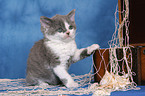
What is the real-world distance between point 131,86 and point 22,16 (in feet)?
4.26

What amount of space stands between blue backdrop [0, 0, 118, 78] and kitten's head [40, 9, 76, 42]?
0.57m

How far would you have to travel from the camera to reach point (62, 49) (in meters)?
1.61

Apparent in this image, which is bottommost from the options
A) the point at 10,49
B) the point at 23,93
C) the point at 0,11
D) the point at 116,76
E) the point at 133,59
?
the point at 23,93

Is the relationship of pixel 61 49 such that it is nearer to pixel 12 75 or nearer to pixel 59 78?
pixel 59 78

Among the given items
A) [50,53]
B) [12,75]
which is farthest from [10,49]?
[50,53]

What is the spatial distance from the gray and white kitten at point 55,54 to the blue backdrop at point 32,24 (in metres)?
0.54

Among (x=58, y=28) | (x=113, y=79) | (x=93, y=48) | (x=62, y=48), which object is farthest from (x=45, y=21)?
(x=113, y=79)

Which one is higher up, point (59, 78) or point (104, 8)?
point (104, 8)

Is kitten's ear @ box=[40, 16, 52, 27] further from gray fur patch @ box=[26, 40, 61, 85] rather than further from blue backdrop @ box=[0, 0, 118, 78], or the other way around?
blue backdrop @ box=[0, 0, 118, 78]

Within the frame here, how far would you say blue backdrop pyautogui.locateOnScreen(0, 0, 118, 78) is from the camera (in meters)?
2.22

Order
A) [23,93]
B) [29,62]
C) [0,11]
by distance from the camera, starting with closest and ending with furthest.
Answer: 1. [23,93]
2. [29,62]
3. [0,11]

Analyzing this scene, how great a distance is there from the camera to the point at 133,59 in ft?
4.81

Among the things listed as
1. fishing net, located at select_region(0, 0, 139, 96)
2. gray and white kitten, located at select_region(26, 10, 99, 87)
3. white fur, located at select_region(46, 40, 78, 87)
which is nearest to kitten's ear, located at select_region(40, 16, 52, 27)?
gray and white kitten, located at select_region(26, 10, 99, 87)

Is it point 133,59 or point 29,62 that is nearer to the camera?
point 133,59
